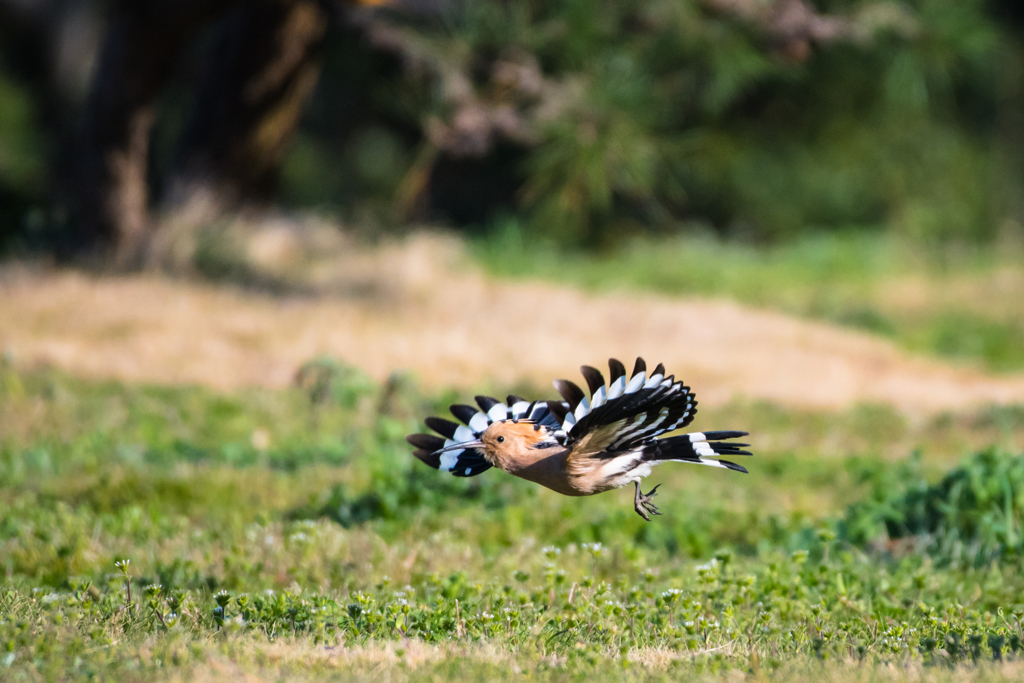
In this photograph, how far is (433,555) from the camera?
12.1 ft

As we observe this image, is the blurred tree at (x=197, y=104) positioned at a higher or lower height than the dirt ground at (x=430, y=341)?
higher

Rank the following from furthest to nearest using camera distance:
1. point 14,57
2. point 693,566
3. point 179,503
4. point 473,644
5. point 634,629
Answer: point 14,57 → point 179,503 → point 693,566 → point 634,629 → point 473,644

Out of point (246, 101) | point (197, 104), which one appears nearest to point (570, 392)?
point (246, 101)

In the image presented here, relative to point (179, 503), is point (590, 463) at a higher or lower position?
higher

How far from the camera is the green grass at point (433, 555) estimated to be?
2572mm

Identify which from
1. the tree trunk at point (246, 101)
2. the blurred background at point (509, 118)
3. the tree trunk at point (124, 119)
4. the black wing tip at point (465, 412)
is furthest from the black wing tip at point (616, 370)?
the tree trunk at point (246, 101)

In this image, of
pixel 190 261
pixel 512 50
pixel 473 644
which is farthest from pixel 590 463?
pixel 190 261

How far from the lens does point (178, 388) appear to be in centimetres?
604

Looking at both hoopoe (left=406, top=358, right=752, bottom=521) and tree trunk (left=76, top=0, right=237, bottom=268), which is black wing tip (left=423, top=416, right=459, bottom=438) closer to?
hoopoe (left=406, top=358, right=752, bottom=521)

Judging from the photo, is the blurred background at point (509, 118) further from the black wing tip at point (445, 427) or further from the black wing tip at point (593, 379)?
the black wing tip at point (593, 379)

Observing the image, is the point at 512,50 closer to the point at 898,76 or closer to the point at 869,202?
the point at 898,76

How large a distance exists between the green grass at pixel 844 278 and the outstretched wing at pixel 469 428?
728cm

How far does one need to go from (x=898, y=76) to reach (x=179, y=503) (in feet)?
23.2

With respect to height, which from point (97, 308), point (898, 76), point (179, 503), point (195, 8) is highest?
point (898, 76)
